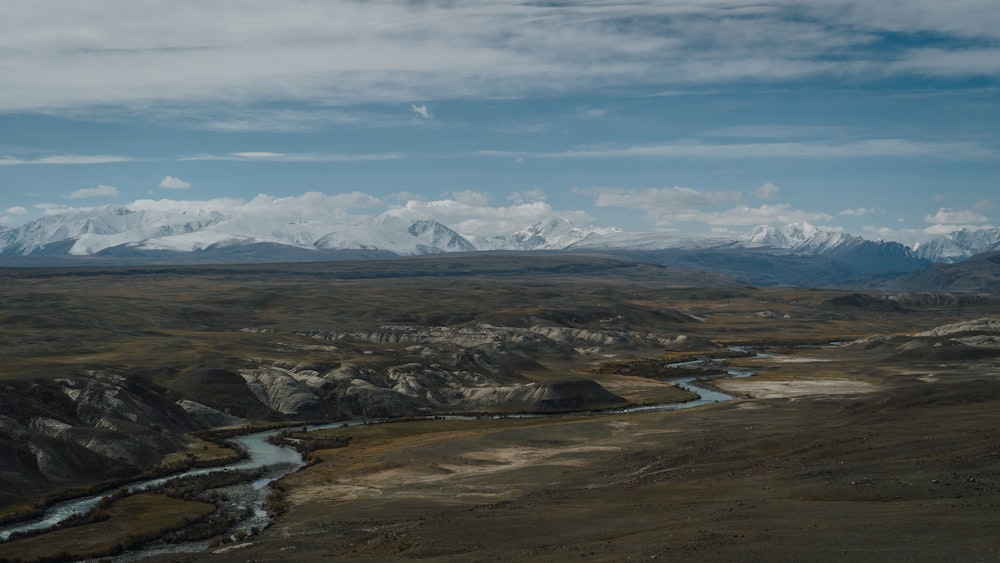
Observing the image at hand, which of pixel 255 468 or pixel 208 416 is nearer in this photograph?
pixel 255 468

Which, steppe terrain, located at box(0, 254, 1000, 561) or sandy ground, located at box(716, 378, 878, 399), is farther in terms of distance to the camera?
sandy ground, located at box(716, 378, 878, 399)

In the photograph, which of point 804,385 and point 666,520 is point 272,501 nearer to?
point 666,520

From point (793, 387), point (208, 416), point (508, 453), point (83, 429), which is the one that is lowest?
point (793, 387)

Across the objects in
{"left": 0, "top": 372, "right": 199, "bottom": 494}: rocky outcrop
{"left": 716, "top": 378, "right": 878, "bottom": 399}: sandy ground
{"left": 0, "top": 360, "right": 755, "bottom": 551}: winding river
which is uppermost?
{"left": 0, "top": 372, "right": 199, "bottom": 494}: rocky outcrop

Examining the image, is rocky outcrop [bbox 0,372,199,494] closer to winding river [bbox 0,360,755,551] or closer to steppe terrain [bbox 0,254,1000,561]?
steppe terrain [bbox 0,254,1000,561]

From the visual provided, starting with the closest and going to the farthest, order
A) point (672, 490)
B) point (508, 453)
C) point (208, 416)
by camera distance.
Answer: point (672, 490), point (508, 453), point (208, 416)

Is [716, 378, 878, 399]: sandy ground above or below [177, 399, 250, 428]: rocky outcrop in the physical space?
below

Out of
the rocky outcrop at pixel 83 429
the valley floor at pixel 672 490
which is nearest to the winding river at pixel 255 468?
the valley floor at pixel 672 490

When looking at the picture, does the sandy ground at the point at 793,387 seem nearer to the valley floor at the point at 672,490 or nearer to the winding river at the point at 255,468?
the winding river at the point at 255,468

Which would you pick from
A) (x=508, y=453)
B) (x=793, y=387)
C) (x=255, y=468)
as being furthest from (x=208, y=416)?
(x=793, y=387)

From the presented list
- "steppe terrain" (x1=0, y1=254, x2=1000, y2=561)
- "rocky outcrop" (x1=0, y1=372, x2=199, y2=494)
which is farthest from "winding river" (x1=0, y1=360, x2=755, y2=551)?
"rocky outcrop" (x1=0, y1=372, x2=199, y2=494)

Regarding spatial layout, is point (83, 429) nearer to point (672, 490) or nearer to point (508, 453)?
point (508, 453)

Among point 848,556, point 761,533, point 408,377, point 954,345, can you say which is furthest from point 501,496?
point 954,345
